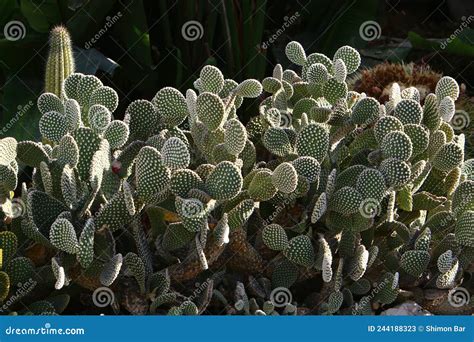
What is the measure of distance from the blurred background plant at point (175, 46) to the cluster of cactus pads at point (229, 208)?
5.00ft

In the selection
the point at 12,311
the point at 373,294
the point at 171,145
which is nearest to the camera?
the point at 171,145

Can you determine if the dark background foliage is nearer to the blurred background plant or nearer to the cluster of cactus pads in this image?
the blurred background plant

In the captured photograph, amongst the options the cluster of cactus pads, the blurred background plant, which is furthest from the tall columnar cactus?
the blurred background plant

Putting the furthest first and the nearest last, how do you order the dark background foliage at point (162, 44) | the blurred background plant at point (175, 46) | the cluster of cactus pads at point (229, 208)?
1. the dark background foliage at point (162, 44)
2. the blurred background plant at point (175, 46)
3. the cluster of cactus pads at point (229, 208)

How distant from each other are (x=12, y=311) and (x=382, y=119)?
0.96 meters

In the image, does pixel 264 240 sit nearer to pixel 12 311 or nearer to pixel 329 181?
pixel 329 181

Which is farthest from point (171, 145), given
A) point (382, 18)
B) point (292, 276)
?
point (382, 18)

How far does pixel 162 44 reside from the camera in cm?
482

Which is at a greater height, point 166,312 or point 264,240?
point 264,240

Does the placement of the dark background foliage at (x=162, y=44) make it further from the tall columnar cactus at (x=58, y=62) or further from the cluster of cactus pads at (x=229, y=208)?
the cluster of cactus pads at (x=229, y=208)

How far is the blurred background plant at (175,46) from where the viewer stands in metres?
4.13

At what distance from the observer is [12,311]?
2.06 m

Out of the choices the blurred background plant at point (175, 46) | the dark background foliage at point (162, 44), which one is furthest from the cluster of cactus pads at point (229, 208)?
the dark background foliage at point (162, 44)

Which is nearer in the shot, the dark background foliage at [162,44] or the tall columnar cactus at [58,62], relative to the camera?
the tall columnar cactus at [58,62]
